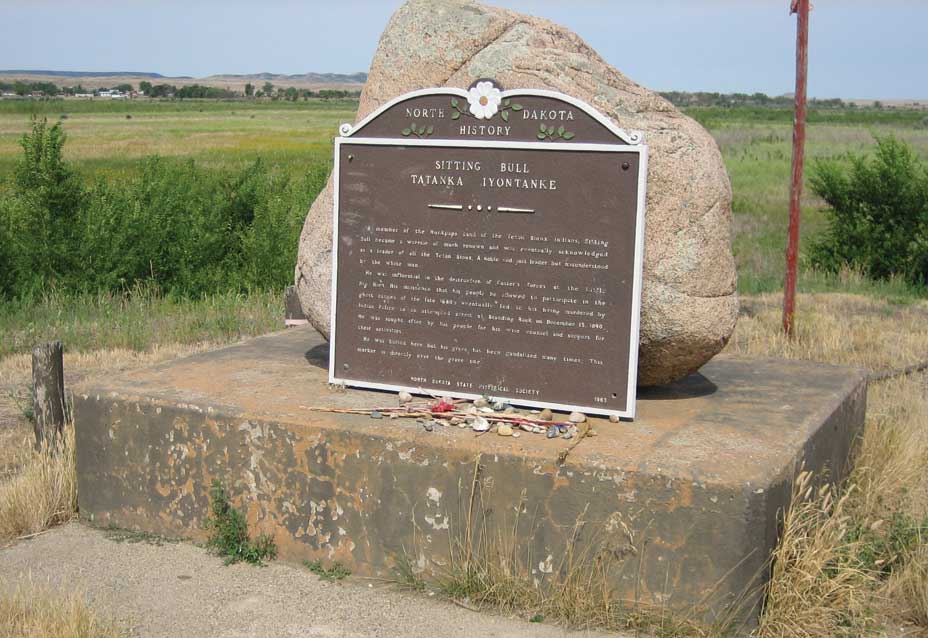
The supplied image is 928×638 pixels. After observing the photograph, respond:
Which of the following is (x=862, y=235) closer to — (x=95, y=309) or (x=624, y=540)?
(x=95, y=309)

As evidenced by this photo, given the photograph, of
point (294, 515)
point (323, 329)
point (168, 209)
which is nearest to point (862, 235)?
point (168, 209)

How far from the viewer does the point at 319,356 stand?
19.7 feet

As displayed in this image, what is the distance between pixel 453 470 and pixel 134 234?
9.50 m

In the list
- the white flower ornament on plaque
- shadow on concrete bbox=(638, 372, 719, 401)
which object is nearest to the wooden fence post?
the white flower ornament on plaque

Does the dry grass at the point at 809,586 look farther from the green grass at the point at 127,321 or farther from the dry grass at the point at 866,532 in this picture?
the green grass at the point at 127,321

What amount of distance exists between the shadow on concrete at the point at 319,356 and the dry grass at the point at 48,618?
2045 millimetres

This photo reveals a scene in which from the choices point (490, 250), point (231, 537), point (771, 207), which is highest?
point (490, 250)

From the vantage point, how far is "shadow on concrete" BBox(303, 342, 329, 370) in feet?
19.0

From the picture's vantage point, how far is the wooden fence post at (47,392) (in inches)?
224

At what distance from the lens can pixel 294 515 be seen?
462 centimetres

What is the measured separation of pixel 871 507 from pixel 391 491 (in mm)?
2399

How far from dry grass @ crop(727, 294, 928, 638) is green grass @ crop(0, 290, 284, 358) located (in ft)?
15.0

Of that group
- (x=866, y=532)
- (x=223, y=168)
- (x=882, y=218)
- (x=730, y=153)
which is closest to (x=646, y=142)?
(x=866, y=532)

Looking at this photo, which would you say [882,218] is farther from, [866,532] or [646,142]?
[646,142]
